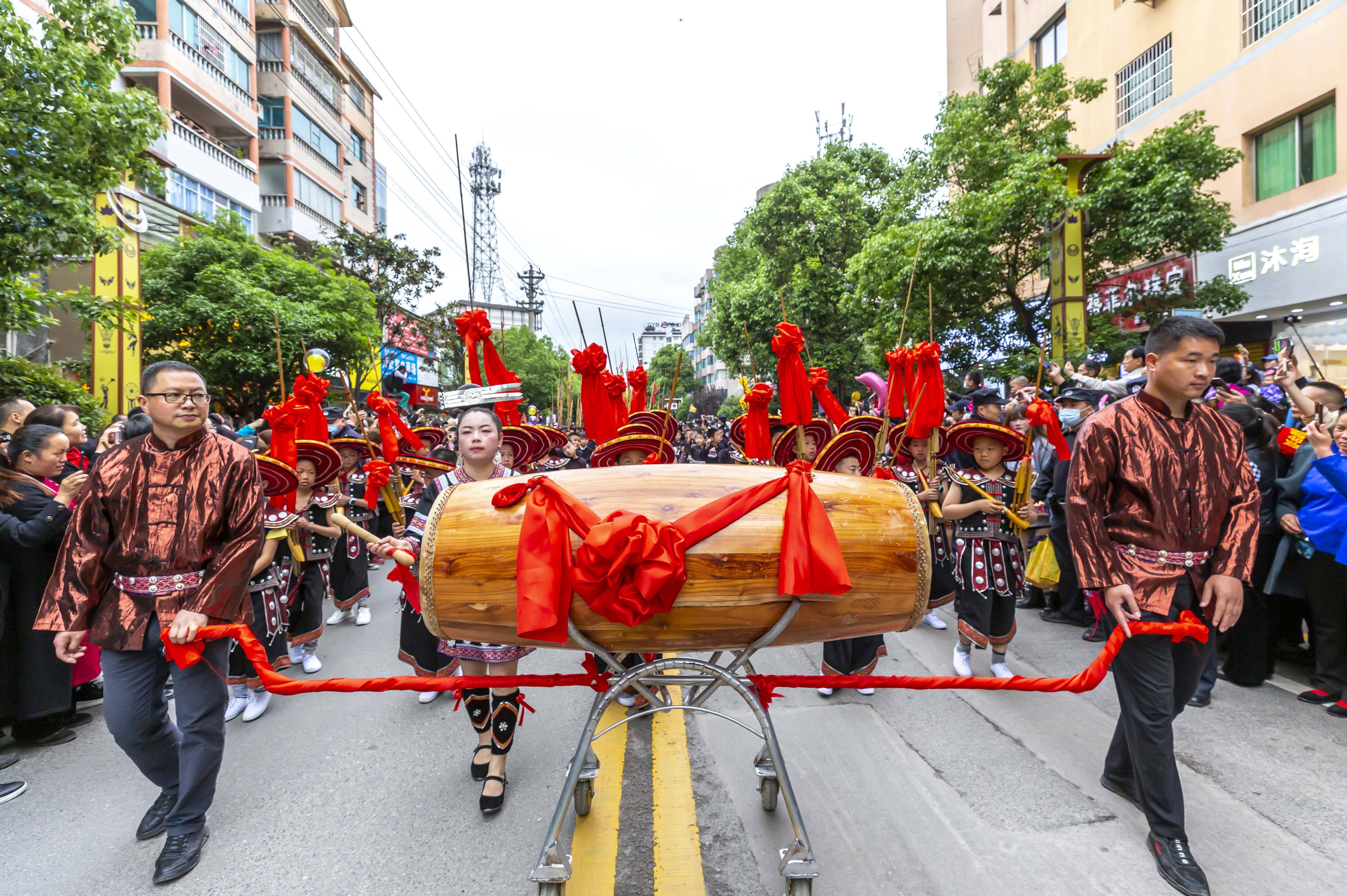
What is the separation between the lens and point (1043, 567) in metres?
5.08

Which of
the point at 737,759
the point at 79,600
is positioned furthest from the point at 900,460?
the point at 79,600

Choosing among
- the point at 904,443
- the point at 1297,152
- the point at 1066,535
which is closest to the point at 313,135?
A: the point at 904,443

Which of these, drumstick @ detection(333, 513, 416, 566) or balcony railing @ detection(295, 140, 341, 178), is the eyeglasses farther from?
balcony railing @ detection(295, 140, 341, 178)

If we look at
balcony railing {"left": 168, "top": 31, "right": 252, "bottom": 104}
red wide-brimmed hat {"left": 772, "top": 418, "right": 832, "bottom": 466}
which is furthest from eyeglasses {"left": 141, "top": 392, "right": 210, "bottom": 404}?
balcony railing {"left": 168, "top": 31, "right": 252, "bottom": 104}

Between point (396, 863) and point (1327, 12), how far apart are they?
52.1 feet

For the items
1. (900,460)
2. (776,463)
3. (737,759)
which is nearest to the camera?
(737,759)

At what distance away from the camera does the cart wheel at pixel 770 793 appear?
9.58 ft

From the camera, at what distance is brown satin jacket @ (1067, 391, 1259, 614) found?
2.61 meters

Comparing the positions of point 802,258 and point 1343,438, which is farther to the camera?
point 802,258

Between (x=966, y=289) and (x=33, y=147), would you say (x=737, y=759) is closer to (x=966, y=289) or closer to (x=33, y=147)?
(x=33, y=147)

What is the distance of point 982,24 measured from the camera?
70.8ft

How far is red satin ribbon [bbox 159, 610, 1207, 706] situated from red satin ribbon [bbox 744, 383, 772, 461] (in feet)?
10.0

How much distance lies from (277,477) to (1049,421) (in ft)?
15.9

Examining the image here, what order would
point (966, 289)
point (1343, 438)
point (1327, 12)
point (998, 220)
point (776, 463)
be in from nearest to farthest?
point (1343, 438) → point (776, 463) → point (1327, 12) → point (998, 220) → point (966, 289)
